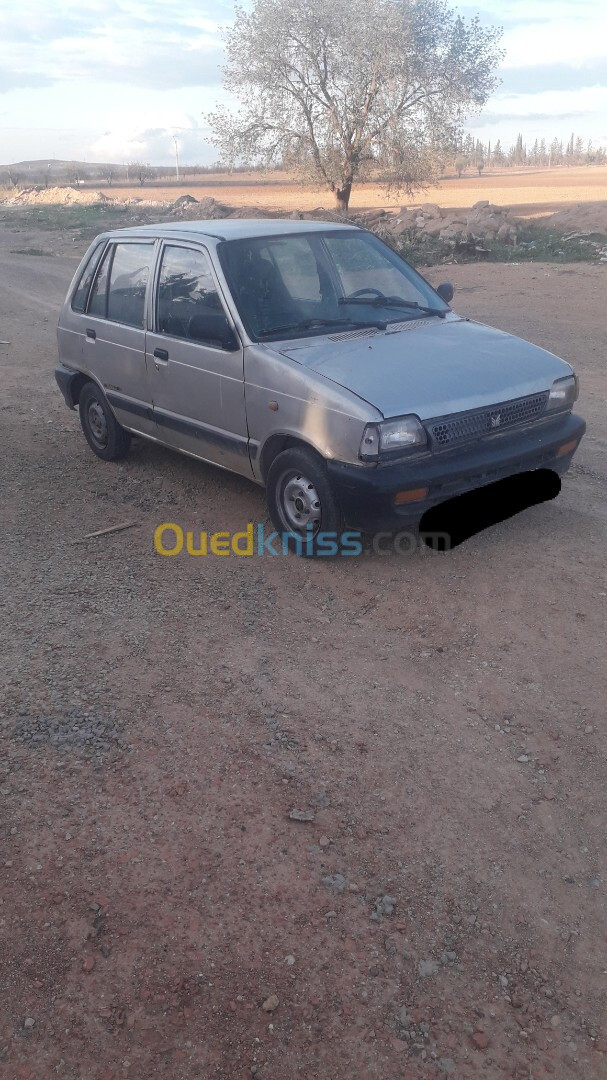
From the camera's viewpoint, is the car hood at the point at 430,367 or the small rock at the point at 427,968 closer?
the small rock at the point at 427,968

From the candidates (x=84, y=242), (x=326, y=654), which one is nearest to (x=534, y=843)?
(x=326, y=654)

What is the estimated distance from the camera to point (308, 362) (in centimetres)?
489

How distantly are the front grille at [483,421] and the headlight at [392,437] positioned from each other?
7cm

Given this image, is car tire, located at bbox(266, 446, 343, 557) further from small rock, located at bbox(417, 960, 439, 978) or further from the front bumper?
small rock, located at bbox(417, 960, 439, 978)

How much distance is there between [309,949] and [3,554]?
3.53m

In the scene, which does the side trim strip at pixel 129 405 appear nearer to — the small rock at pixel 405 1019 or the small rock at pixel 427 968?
the small rock at pixel 427 968

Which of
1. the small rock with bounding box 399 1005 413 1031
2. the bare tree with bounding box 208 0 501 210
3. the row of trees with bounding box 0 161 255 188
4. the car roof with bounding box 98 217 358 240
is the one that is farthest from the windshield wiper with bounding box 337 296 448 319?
the row of trees with bounding box 0 161 255 188

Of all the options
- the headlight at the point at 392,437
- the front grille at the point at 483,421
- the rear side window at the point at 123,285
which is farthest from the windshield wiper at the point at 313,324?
the rear side window at the point at 123,285

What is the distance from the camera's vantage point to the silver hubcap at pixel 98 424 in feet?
23.0

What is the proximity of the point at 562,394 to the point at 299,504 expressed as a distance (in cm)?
171

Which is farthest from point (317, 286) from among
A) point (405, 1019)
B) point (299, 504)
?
point (405, 1019)

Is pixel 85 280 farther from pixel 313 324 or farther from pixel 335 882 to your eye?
pixel 335 882

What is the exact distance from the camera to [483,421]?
15.7ft

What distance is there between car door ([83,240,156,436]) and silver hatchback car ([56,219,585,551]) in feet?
0.05
